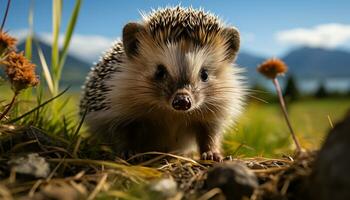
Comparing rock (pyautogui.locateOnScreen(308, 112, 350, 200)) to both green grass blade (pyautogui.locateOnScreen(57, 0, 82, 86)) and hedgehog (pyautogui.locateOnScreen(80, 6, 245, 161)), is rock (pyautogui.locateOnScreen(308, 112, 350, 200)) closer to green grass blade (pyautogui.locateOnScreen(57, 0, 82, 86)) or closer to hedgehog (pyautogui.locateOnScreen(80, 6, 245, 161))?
hedgehog (pyautogui.locateOnScreen(80, 6, 245, 161))

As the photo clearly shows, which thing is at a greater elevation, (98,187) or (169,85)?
(169,85)

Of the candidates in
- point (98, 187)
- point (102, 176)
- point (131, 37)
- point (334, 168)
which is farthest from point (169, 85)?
point (334, 168)

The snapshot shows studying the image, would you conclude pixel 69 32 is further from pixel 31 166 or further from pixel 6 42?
pixel 31 166

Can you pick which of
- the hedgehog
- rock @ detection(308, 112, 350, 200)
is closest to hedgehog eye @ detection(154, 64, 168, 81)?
the hedgehog

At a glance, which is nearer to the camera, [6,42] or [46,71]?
[6,42]

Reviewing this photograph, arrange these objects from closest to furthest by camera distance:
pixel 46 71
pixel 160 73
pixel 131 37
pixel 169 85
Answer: pixel 169 85, pixel 160 73, pixel 131 37, pixel 46 71

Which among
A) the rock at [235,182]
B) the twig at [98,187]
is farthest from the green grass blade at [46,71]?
the rock at [235,182]

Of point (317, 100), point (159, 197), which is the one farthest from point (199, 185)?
point (317, 100)

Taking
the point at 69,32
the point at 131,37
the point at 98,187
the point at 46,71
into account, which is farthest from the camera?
the point at 69,32
